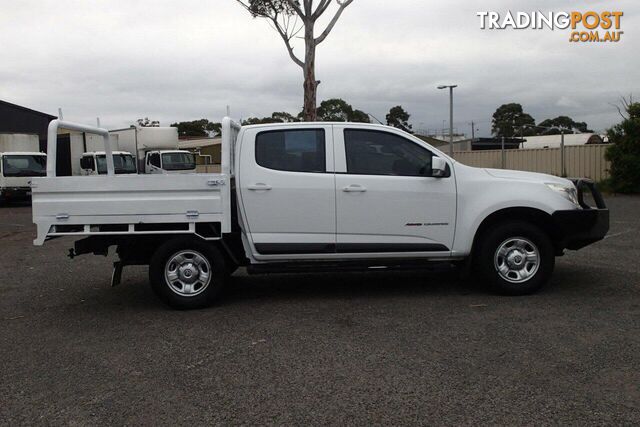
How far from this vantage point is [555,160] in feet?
83.6

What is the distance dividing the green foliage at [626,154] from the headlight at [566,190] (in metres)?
16.3

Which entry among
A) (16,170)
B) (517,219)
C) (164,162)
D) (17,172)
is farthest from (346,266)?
(16,170)

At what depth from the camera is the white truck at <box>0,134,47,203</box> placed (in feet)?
77.4

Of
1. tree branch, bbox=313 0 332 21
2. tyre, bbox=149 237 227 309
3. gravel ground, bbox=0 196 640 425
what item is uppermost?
tree branch, bbox=313 0 332 21

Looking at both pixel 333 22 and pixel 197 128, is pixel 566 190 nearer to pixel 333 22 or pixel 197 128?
pixel 333 22

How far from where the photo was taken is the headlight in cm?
665

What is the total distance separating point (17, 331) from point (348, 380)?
11.4 ft

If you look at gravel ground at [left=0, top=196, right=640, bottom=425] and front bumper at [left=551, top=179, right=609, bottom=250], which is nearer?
gravel ground at [left=0, top=196, right=640, bottom=425]

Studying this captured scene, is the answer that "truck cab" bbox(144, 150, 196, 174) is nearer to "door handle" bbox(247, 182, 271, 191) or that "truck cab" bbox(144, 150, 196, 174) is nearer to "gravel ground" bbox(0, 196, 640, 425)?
"gravel ground" bbox(0, 196, 640, 425)

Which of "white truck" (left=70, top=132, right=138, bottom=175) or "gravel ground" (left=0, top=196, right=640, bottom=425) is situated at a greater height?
"white truck" (left=70, top=132, right=138, bottom=175)

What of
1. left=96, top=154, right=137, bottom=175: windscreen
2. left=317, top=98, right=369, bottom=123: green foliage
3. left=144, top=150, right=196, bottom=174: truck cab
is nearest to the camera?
left=96, top=154, right=137, bottom=175: windscreen

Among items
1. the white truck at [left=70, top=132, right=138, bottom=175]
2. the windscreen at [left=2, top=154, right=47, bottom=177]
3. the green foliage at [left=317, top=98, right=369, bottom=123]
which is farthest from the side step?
the green foliage at [left=317, top=98, right=369, bottom=123]

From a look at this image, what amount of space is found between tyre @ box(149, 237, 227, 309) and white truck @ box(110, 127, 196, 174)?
1797 cm

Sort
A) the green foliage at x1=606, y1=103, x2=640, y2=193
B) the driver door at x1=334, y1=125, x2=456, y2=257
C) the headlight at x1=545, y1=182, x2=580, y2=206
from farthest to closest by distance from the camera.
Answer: the green foliage at x1=606, y1=103, x2=640, y2=193 < the headlight at x1=545, y1=182, x2=580, y2=206 < the driver door at x1=334, y1=125, x2=456, y2=257
